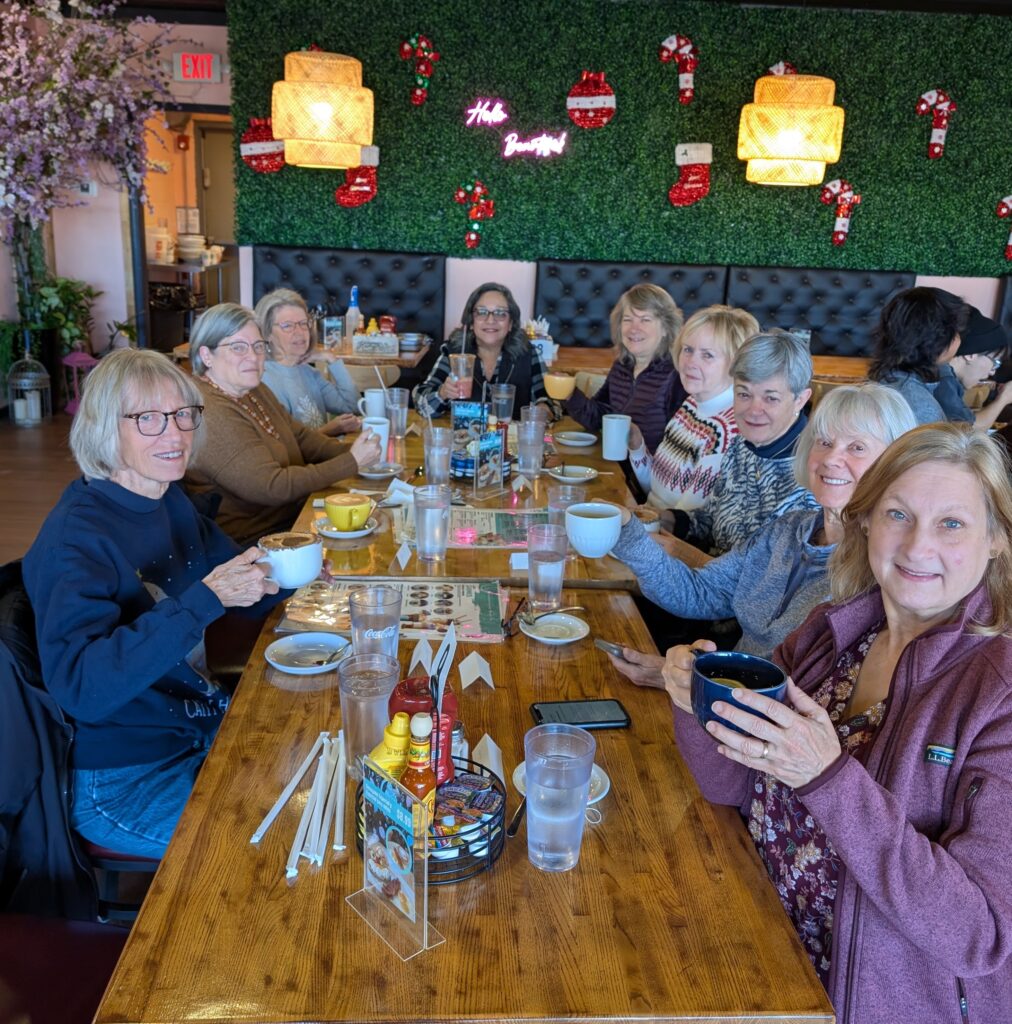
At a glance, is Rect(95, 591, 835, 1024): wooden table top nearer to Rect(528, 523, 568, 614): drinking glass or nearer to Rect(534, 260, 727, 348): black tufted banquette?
Rect(528, 523, 568, 614): drinking glass

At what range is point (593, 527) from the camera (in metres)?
1.92

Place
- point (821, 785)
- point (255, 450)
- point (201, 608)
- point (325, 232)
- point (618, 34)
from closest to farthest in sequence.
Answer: point (821, 785)
point (201, 608)
point (255, 450)
point (618, 34)
point (325, 232)

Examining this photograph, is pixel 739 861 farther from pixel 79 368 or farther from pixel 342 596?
pixel 79 368

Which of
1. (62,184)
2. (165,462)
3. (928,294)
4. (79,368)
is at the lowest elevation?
(79,368)

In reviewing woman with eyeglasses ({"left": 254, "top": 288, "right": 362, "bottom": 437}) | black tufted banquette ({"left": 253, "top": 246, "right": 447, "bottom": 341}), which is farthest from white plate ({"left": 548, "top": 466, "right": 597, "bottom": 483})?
black tufted banquette ({"left": 253, "top": 246, "right": 447, "bottom": 341})

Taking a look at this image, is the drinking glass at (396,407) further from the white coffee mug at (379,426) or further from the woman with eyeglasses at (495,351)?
the woman with eyeglasses at (495,351)

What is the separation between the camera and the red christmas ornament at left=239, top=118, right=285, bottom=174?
20.9ft

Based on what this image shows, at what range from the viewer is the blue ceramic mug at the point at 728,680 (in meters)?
1.06

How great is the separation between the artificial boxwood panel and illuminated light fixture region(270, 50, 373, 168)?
1043mm

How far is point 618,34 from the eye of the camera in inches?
246

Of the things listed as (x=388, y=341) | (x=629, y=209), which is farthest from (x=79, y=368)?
(x=629, y=209)

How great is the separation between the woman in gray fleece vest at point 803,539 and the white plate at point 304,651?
2.17 feet

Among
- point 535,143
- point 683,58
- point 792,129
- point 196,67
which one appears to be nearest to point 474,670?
point 792,129

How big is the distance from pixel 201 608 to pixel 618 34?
5.87 metres
